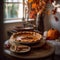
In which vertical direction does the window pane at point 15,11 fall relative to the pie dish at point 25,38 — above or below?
above

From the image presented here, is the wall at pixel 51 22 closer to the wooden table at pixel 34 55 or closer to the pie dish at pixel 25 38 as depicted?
the pie dish at pixel 25 38

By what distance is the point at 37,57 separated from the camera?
3.76ft

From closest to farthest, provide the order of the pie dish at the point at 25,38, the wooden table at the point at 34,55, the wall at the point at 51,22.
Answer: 1. the wooden table at the point at 34,55
2. the pie dish at the point at 25,38
3. the wall at the point at 51,22

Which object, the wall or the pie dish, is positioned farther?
the wall

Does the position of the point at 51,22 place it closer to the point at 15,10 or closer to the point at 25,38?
the point at 15,10

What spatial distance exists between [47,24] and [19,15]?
533 millimetres

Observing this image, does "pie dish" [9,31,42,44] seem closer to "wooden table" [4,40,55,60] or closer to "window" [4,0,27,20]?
"wooden table" [4,40,55,60]

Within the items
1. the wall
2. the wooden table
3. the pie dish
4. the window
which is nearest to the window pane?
the window

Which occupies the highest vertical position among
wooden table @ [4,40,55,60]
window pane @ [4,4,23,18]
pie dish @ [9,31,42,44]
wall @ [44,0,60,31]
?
window pane @ [4,4,23,18]

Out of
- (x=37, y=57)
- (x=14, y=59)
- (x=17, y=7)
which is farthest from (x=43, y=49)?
(x=17, y=7)

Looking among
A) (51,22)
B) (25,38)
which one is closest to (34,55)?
(25,38)

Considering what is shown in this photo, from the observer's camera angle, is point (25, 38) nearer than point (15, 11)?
Yes

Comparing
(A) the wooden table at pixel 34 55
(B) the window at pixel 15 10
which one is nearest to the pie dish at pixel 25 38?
(A) the wooden table at pixel 34 55

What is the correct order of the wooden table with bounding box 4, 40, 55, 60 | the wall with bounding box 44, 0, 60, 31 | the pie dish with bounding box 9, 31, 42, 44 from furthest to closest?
the wall with bounding box 44, 0, 60, 31, the pie dish with bounding box 9, 31, 42, 44, the wooden table with bounding box 4, 40, 55, 60
